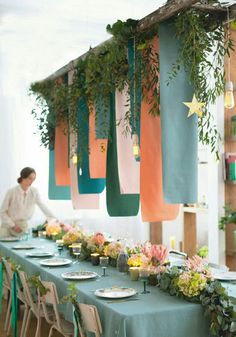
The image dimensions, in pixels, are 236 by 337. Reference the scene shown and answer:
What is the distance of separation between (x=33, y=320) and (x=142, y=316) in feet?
8.89

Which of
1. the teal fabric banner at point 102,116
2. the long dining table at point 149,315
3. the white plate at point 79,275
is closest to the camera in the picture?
the long dining table at point 149,315

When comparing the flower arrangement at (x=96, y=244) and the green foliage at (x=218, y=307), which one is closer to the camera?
the green foliage at (x=218, y=307)

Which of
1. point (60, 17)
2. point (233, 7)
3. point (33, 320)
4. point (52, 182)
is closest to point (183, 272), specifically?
point (233, 7)

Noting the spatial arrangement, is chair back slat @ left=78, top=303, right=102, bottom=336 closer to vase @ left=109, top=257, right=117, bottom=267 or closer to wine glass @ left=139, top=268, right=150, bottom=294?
wine glass @ left=139, top=268, right=150, bottom=294

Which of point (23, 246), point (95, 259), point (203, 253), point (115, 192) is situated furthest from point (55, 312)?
point (203, 253)

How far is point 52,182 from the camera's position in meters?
6.60

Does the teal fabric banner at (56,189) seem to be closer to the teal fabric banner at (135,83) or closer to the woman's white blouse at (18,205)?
the woman's white blouse at (18,205)

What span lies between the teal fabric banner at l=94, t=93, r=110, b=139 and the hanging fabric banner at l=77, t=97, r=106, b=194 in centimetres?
45

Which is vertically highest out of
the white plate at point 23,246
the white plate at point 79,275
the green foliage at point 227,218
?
the green foliage at point 227,218

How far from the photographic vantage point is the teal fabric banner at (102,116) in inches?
184

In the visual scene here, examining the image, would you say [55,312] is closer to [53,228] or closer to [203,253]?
[53,228]

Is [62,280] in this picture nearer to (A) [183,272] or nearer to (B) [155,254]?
(B) [155,254]

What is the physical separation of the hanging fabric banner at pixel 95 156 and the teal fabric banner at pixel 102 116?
16cm

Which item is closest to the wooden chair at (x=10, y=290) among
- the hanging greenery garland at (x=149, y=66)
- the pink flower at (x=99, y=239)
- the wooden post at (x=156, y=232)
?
the pink flower at (x=99, y=239)
